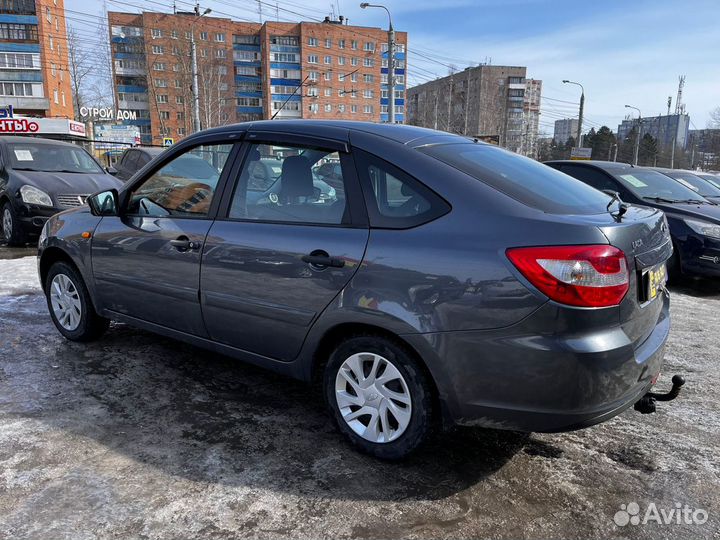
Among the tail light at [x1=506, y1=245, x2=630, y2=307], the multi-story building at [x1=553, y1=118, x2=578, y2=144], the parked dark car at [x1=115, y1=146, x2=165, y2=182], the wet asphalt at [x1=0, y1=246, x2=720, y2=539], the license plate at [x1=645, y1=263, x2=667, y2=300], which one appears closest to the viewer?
the tail light at [x1=506, y1=245, x2=630, y2=307]

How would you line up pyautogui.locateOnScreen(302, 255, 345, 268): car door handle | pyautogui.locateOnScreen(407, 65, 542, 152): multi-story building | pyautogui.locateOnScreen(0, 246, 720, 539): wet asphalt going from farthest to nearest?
pyautogui.locateOnScreen(407, 65, 542, 152): multi-story building
pyautogui.locateOnScreen(302, 255, 345, 268): car door handle
pyautogui.locateOnScreen(0, 246, 720, 539): wet asphalt

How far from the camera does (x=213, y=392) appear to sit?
3555mm

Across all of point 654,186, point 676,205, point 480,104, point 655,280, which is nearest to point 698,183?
point 654,186

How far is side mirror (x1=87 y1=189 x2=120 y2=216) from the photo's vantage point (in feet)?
12.6

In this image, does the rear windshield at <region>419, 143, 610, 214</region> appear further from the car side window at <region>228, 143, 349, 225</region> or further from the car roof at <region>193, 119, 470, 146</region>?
the car side window at <region>228, 143, 349, 225</region>

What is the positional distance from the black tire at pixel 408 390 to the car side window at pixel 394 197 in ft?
1.92

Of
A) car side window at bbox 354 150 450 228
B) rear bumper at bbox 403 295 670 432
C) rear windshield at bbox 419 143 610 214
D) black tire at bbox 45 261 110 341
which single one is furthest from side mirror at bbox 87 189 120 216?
rear bumper at bbox 403 295 670 432

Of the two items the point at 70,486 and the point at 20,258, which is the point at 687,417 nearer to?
the point at 70,486

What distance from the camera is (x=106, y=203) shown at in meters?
3.86

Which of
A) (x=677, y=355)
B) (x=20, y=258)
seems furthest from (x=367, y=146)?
(x=20, y=258)

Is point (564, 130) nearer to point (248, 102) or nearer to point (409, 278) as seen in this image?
point (248, 102)

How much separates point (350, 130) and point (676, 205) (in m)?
6.02

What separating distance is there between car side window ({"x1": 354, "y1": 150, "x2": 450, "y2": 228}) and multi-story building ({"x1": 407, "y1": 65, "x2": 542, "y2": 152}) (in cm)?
→ 5485

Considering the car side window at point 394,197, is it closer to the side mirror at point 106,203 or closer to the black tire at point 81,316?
the side mirror at point 106,203
